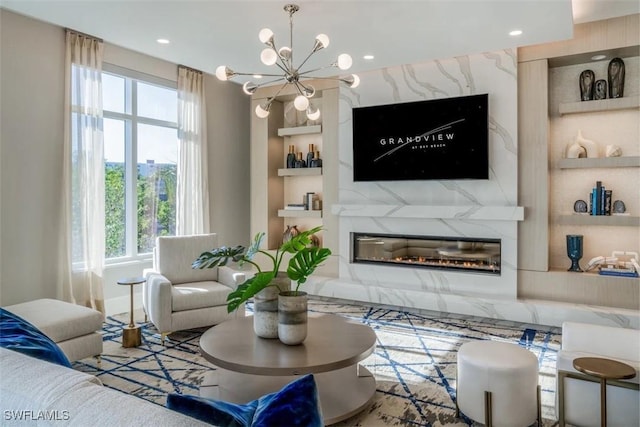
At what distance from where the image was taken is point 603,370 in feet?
6.28

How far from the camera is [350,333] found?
2.71 m

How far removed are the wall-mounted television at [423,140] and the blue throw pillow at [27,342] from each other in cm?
420

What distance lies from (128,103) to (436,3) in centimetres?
381

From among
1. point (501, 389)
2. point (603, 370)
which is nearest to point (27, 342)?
point (501, 389)

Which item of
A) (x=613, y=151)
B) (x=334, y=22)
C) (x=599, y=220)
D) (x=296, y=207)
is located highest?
(x=334, y=22)

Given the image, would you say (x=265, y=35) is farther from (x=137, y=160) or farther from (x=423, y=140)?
(x=137, y=160)

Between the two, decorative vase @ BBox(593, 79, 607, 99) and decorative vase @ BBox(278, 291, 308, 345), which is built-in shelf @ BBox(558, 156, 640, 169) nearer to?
decorative vase @ BBox(593, 79, 607, 99)

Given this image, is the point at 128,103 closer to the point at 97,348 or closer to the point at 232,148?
the point at 232,148

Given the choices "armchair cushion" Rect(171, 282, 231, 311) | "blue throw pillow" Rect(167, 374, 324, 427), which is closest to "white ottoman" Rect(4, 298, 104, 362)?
"armchair cushion" Rect(171, 282, 231, 311)

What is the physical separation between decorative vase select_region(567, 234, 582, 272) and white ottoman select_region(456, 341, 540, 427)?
2560 mm

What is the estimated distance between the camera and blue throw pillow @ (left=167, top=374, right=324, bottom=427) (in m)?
0.91

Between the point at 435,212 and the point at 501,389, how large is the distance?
2835mm

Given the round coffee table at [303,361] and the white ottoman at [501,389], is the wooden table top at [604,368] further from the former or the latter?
the round coffee table at [303,361]

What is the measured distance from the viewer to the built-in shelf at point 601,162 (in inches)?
161
